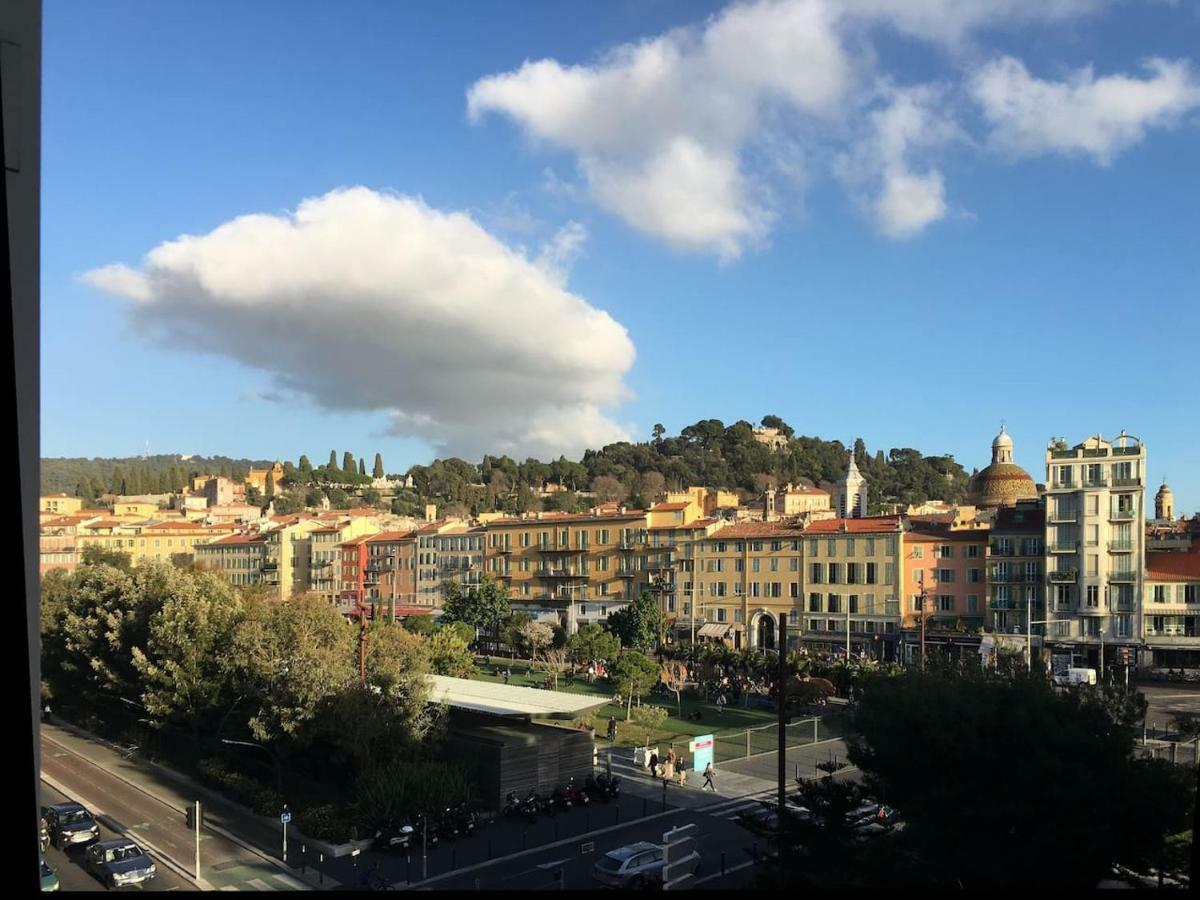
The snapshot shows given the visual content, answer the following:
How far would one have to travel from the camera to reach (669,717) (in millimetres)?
26922

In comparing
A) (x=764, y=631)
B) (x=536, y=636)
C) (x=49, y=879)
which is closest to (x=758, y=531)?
(x=764, y=631)

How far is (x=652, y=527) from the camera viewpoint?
46812mm

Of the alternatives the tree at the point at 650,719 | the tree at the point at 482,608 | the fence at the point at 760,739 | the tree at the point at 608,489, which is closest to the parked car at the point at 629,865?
the fence at the point at 760,739

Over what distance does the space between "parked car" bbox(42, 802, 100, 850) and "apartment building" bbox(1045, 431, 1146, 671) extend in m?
29.5

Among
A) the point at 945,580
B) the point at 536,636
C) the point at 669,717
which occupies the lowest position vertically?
the point at 669,717

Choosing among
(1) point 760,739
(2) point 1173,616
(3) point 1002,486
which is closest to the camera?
(1) point 760,739

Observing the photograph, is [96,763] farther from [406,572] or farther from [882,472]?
[882,472]

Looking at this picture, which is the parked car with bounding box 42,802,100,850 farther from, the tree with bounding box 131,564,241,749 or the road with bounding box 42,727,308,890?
the tree with bounding box 131,564,241,749

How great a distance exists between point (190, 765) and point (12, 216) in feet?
66.9

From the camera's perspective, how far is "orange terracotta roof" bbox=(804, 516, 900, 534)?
127ft

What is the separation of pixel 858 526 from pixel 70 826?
101 feet

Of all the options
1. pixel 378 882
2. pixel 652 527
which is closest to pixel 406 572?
pixel 652 527

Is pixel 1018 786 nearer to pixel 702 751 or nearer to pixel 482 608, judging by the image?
pixel 702 751

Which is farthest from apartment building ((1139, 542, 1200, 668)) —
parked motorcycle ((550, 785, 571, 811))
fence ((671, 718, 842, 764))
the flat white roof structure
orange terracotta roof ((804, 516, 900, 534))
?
parked motorcycle ((550, 785, 571, 811))
